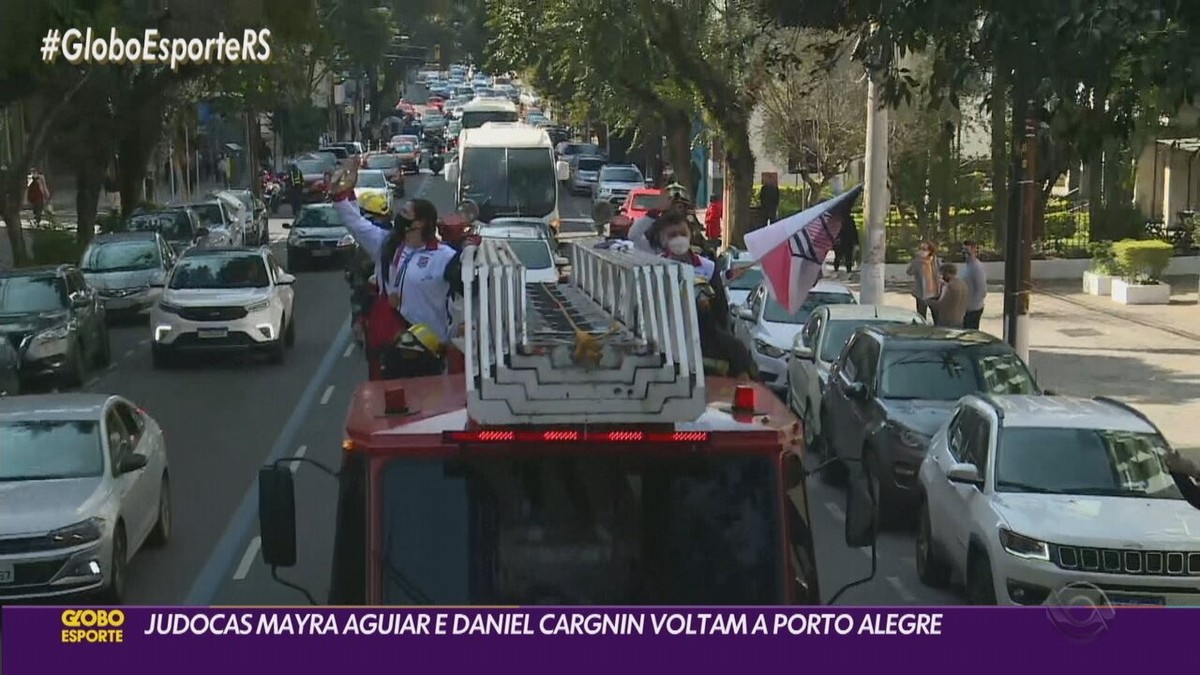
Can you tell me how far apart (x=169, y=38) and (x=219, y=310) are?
45.0ft

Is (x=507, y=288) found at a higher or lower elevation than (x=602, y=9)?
lower

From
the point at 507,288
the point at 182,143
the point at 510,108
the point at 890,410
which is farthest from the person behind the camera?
the point at 510,108

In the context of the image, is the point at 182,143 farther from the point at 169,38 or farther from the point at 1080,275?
the point at 1080,275

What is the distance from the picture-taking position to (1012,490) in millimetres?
11797

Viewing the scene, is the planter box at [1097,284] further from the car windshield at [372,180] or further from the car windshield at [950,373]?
the car windshield at [372,180]

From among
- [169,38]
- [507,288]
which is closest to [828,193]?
[169,38]

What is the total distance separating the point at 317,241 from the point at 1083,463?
28489 mm

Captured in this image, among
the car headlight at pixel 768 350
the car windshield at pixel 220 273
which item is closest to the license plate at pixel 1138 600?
the car headlight at pixel 768 350

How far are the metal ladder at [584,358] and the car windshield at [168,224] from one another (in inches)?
1230

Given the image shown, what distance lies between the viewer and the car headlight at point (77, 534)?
462 inches

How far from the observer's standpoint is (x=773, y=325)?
22.6m

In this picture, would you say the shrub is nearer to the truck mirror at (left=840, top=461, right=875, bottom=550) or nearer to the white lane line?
the white lane line

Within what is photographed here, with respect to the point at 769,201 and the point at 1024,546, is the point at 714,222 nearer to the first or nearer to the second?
the point at 769,201

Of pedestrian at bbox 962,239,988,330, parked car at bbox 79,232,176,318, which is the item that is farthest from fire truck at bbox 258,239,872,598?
parked car at bbox 79,232,176,318
